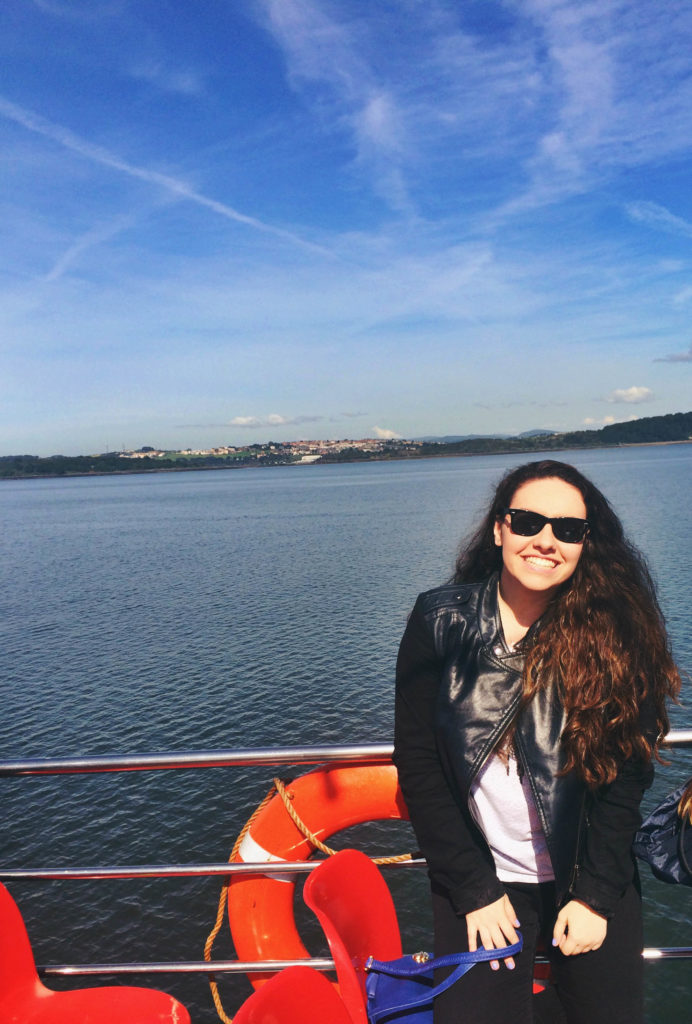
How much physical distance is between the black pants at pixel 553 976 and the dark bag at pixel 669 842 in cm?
14

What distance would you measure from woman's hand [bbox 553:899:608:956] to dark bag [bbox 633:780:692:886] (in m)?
0.21

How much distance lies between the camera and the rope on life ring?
2.34 meters

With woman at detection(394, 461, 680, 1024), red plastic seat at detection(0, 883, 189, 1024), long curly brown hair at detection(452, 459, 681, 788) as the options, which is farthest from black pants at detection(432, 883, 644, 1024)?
red plastic seat at detection(0, 883, 189, 1024)

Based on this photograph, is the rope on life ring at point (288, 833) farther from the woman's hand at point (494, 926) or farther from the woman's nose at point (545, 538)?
the woman's nose at point (545, 538)

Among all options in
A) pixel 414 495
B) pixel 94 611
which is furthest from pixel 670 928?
pixel 414 495

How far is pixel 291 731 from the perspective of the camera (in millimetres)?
14180

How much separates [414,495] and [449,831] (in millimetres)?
73792

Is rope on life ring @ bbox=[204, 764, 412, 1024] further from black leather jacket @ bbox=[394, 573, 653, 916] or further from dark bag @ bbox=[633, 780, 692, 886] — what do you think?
dark bag @ bbox=[633, 780, 692, 886]

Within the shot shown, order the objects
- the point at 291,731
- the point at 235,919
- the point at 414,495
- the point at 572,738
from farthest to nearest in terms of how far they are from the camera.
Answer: the point at 414,495, the point at 291,731, the point at 235,919, the point at 572,738

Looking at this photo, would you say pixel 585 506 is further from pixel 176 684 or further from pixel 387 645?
pixel 387 645

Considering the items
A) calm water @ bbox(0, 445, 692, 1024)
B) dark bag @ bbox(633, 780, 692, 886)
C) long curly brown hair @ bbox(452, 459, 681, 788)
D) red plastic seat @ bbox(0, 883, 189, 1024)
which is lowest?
calm water @ bbox(0, 445, 692, 1024)

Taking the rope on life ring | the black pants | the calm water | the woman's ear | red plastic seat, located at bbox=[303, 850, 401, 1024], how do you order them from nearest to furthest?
1. red plastic seat, located at bbox=[303, 850, 401, 1024]
2. the black pants
3. the woman's ear
4. the rope on life ring
5. the calm water

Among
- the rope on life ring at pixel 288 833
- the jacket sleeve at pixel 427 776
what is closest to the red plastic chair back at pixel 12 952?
the rope on life ring at pixel 288 833

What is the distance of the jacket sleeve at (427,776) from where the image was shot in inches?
76.8
